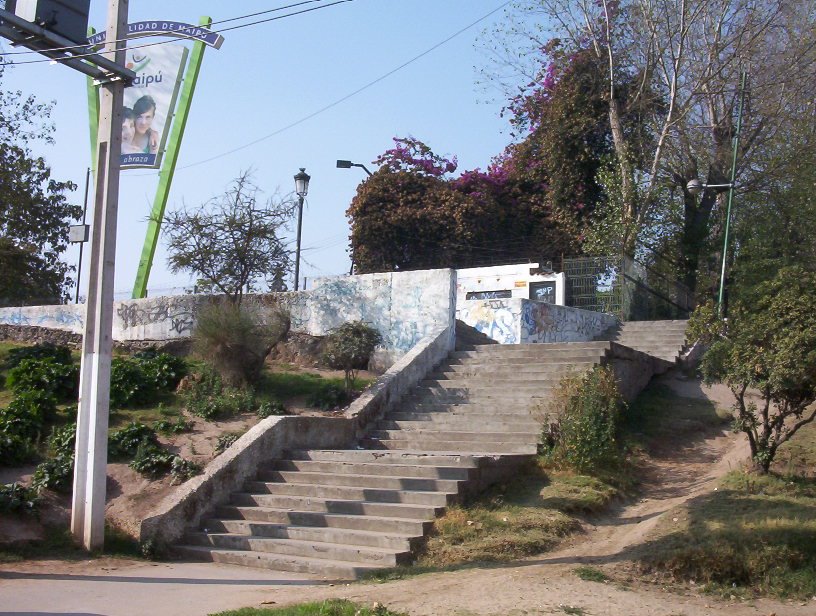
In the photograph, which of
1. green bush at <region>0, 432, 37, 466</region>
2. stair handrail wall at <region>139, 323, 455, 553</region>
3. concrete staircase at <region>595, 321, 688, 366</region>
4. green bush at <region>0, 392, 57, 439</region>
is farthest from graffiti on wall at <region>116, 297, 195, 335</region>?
concrete staircase at <region>595, 321, 688, 366</region>

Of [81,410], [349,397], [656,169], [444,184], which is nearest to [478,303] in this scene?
[349,397]

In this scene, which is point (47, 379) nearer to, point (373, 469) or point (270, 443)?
point (270, 443)

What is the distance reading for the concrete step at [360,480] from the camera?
10.7 metres

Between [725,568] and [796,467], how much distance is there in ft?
11.1

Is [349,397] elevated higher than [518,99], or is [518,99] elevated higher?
[518,99]

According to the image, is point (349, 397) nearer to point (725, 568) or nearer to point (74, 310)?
point (725, 568)

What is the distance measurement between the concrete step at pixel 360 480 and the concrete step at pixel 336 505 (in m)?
0.39

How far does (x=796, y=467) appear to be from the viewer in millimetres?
11227

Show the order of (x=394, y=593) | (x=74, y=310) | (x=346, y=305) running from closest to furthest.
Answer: (x=394, y=593) → (x=346, y=305) → (x=74, y=310)

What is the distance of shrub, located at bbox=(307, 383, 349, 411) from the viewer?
1474 centimetres

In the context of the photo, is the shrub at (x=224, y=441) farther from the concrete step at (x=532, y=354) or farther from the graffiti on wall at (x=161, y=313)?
the graffiti on wall at (x=161, y=313)

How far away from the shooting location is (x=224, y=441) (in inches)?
496

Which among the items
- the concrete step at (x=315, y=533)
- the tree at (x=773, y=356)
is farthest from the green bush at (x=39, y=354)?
the tree at (x=773, y=356)

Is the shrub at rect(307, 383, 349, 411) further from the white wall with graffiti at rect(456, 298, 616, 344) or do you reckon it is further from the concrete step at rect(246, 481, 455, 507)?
the white wall with graffiti at rect(456, 298, 616, 344)
